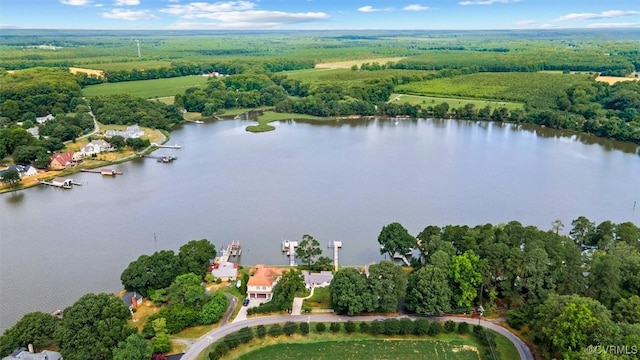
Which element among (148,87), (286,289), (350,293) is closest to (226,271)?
(286,289)

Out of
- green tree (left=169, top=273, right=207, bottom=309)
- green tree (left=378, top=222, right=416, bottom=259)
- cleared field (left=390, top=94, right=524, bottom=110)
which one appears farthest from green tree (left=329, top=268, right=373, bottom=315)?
cleared field (left=390, top=94, right=524, bottom=110)

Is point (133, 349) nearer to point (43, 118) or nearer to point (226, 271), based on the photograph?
point (226, 271)

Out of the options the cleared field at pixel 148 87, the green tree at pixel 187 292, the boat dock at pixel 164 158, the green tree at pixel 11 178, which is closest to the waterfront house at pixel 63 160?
the green tree at pixel 11 178

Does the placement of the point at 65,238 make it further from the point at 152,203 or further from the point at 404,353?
the point at 404,353

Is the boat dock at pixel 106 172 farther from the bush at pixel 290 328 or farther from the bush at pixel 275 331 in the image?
the bush at pixel 290 328

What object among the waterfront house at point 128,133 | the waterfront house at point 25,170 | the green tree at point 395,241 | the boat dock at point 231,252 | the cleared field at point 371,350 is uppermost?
the waterfront house at point 128,133

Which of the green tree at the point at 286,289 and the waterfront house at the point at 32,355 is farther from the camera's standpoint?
the green tree at the point at 286,289
